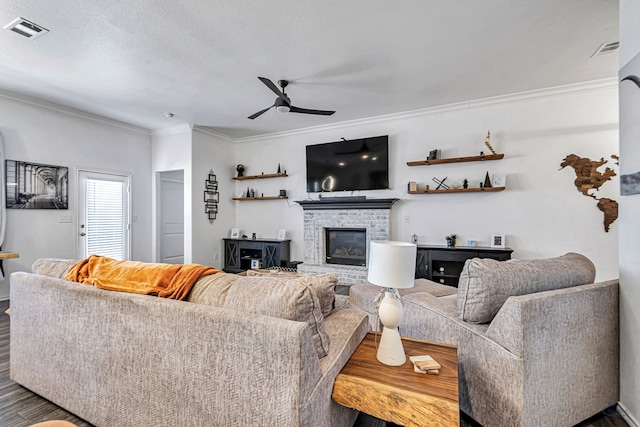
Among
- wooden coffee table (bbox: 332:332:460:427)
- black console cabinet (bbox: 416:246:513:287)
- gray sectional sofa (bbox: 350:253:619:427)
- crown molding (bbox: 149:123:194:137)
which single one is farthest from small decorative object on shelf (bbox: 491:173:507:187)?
crown molding (bbox: 149:123:194:137)

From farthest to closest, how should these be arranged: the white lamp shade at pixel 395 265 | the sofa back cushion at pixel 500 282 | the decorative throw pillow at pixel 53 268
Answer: the decorative throw pillow at pixel 53 268 → the sofa back cushion at pixel 500 282 → the white lamp shade at pixel 395 265

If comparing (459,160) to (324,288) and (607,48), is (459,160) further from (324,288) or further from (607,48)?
(324,288)

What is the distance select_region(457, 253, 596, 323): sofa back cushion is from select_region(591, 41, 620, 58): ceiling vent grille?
2.52 metres

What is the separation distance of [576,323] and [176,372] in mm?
1995

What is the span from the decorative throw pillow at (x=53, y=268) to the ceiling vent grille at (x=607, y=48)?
483cm

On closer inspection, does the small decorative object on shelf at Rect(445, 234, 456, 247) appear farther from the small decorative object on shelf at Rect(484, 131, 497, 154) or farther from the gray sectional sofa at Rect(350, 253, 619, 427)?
the gray sectional sofa at Rect(350, 253, 619, 427)

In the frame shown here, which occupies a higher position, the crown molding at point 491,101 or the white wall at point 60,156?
the crown molding at point 491,101

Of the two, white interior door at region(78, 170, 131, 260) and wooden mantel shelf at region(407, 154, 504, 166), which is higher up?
wooden mantel shelf at region(407, 154, 504, 166)

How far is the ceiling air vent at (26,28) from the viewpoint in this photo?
244 cm

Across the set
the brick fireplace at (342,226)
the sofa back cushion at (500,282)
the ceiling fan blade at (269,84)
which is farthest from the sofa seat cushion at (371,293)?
the ceiling fan blade at (269,84)

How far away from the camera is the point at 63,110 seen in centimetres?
435

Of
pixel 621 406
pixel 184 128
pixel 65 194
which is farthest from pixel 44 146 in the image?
pixel 621 406

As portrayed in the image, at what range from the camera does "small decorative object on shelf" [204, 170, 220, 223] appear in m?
5.42

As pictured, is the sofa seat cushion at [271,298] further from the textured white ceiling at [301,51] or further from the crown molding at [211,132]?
the crown molding at [211,132]
